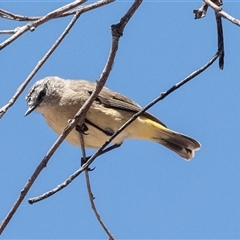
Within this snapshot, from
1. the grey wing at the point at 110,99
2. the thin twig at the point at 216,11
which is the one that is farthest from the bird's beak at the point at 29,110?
the thin twig at the point at 216,11

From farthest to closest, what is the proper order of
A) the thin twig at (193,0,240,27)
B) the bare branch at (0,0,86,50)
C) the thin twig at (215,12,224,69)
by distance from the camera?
the thin twig at (215,12,224,69), the thin twig at (193,0,240,27), the bare branch at (0,0,86,50)

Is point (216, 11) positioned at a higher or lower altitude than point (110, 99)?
lower

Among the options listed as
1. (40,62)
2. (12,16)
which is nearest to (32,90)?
(12,16)

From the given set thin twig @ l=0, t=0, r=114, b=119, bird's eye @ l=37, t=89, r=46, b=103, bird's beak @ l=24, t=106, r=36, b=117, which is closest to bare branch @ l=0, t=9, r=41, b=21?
thin twig @ l=0, t=0, r=114, b=119

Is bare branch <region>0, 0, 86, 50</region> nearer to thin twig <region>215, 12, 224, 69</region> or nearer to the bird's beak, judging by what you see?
thin twig <region>215, 12, 224, 69</region>

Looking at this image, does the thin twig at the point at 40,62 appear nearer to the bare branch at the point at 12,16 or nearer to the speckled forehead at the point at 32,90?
the bare branch at the point at 12,16

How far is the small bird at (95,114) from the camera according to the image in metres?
5.78

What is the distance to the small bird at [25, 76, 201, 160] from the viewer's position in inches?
228

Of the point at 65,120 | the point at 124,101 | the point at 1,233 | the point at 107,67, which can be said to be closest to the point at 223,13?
the point at 107,67

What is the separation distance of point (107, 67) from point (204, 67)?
2.11 feet

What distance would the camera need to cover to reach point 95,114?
582cm

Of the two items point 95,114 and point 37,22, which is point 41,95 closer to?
point 95,114

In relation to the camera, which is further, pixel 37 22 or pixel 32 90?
pixel 32 90

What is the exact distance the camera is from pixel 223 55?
305 centimetres
